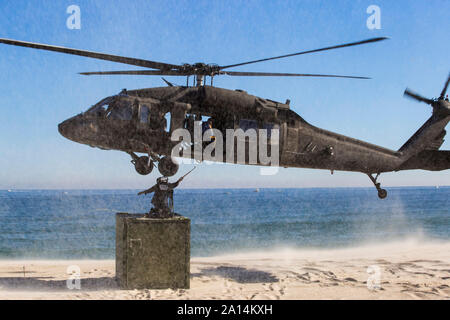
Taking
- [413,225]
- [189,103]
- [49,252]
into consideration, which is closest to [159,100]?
[189,103]

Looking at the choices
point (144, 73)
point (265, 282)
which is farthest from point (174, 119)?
point (265, 282)

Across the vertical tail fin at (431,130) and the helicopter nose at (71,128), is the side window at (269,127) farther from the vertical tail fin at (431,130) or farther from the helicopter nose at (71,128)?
the vertical tail fin at (431,130)

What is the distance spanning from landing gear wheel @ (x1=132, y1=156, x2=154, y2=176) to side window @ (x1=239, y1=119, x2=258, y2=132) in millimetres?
2489

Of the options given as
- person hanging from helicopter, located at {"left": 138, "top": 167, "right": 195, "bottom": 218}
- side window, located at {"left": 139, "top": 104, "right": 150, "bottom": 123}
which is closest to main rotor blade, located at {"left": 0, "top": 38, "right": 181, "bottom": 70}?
side window, located at {"left": 139, "top": 104, "right": 150, "bottom": 123}

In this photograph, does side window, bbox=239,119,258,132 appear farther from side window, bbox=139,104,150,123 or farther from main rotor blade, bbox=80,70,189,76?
side window, bbox=139,104,150,123

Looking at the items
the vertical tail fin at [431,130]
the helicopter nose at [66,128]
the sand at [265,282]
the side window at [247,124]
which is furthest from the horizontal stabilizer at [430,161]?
the helicopter nose at [66,128]

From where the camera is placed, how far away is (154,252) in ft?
31.2

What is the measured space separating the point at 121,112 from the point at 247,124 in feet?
10.3

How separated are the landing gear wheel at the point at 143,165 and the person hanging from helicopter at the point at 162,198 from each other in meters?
0.36

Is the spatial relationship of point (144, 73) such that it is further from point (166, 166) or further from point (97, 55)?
point (166, 166)

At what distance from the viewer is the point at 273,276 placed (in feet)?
40.5

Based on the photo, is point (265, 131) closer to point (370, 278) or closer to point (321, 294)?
point (321, 294)

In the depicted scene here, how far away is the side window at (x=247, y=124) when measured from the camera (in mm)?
10898
